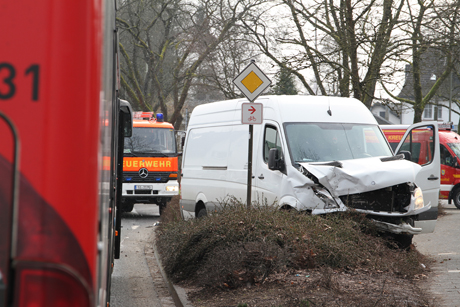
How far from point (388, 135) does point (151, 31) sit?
46.3 ft

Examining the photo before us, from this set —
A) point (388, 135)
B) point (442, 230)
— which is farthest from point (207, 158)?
point (388, 135)

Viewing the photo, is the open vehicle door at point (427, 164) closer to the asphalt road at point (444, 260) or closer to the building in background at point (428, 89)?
the asphalt road at point (444, 260)

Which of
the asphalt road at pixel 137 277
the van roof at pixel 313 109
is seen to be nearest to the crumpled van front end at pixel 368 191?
the van roof at pixel 313 109

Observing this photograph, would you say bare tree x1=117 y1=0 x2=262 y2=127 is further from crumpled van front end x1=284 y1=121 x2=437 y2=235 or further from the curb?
the curb

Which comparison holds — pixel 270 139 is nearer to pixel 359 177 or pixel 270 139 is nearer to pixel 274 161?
pixel 274 161

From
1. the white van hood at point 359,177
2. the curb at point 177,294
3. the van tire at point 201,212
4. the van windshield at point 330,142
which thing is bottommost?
the curb at point 177,294

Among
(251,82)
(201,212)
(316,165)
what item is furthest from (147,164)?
(316,165)

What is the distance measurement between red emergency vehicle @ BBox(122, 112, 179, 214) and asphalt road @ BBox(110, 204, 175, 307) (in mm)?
2473

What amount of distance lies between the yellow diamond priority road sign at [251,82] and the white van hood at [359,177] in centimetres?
164

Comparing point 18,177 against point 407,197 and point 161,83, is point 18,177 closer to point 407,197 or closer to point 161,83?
point 407,197

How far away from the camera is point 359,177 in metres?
7.76

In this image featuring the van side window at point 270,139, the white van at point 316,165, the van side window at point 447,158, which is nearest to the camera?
the white van at point 316,165

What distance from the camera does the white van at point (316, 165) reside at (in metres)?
7.84

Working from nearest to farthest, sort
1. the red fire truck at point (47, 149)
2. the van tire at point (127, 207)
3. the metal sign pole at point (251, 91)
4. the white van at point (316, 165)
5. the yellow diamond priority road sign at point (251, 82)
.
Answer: the red fire truck at point (47, 149) < the white van at point (316, 165) < the metal sign pole at point (251, 91) < the yellow diamond priority road sign at point (251, 82) < the van tire at point (127, 207)
